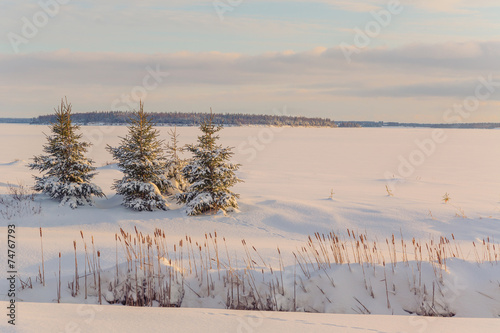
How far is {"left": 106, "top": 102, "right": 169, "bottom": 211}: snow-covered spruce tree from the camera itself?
40.0 feet

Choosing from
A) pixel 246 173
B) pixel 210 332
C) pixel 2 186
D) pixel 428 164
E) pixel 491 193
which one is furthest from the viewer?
pixel 428 164

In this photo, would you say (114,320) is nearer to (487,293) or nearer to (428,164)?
(487,293)

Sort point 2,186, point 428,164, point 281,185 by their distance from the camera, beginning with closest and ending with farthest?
point 2,186 → point 281,185 → point 428,164

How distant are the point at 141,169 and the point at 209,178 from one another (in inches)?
86.7

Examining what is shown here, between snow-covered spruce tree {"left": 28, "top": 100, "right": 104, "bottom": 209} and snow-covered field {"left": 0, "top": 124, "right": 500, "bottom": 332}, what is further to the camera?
snow-covered spruce tree {"left": 28, "top": 100, "right": 104, "bottom": 209}

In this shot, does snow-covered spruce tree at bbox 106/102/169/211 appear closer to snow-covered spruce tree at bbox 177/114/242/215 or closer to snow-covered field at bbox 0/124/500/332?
snow-covered field at bbox 0/124/500/332

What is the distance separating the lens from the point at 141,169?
1252cm

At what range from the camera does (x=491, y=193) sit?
16281mm

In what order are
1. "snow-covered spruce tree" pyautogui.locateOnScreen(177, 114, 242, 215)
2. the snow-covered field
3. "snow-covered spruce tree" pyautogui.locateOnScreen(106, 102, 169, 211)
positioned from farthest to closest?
1. "snow-covered spruce tree" pyautogui.locateOnScreen(106, 102, 169, 211)
2. "snow-covered spruce tree" pyautogui.locateOnScreen(177, 114, 242, 215)
3. the snow-covered field

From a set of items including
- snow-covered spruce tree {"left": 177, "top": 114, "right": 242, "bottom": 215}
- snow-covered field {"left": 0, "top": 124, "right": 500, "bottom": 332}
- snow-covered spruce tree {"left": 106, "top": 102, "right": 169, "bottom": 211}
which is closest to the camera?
snow-covered field {"left": 0, "top": 124, "right": 500, "bottom": 332}

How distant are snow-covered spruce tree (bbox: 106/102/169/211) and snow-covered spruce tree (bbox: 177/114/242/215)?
979mm

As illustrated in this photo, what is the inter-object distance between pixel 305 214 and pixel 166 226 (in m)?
4.10

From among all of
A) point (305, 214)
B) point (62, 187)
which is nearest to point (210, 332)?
point (305, 214)

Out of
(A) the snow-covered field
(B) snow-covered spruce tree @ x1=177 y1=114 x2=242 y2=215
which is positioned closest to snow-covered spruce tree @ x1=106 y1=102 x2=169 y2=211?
(A) the snow-covered field
